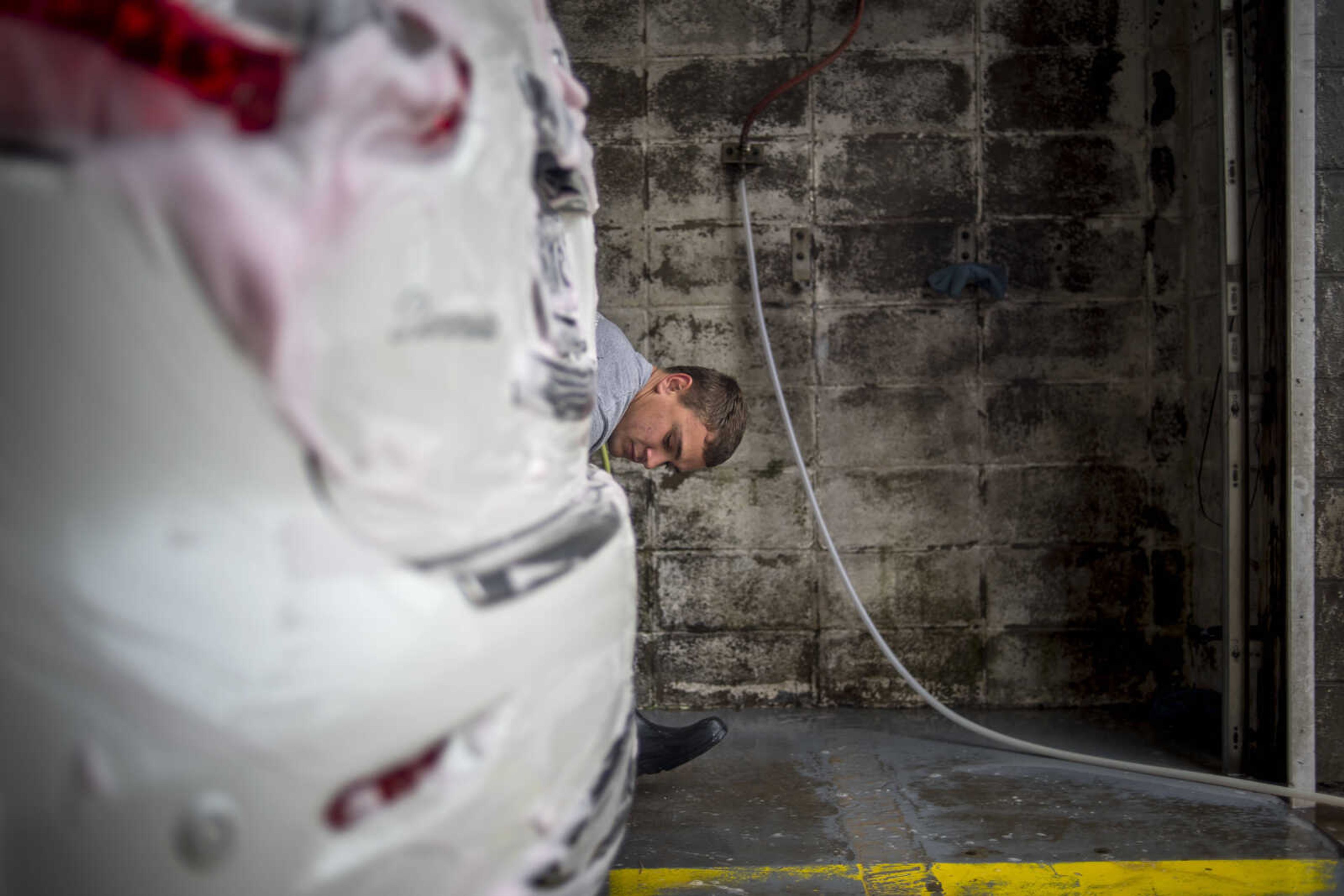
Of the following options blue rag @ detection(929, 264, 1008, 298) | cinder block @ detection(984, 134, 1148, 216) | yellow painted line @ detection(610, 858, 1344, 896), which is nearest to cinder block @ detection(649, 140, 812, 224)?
blue rag @ detection(929, 264, 1008, 298)

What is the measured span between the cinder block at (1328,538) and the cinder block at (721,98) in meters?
1.61

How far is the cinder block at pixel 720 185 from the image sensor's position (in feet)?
8.78

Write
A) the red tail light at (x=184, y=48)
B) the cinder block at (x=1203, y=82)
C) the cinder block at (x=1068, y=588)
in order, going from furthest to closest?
the cinder block at (x=1068, y=588)
the cinder block at (x=1203, y=82)
the red tail light at (x=184, y=48)

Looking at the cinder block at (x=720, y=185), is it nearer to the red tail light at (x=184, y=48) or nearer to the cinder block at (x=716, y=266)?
the cinder block at (x=716, y=266)

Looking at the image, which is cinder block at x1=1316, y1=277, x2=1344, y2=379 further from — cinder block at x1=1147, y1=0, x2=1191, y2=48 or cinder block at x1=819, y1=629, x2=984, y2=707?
cinder block at x1=819, y1=629, x2=984, y2=707

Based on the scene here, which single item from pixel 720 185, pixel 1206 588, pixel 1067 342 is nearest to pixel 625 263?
pixel 720 185

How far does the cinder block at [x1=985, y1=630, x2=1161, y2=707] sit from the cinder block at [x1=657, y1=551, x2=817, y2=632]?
22.1 inches

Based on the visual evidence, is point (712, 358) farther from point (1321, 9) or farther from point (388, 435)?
point (388, 435)

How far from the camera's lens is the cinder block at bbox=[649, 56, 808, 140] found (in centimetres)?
267

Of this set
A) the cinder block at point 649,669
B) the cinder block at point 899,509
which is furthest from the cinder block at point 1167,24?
the cinder block at point 649,669

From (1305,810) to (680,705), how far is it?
5.00 feet

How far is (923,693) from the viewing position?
2.37 metres

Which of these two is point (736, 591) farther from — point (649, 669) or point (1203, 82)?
point (1203, 82)

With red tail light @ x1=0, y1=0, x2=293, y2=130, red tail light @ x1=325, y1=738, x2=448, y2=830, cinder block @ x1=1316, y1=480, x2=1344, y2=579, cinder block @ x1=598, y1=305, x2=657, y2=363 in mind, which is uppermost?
cinder block @ x1=598, y1=305, x2=657, y2=363
